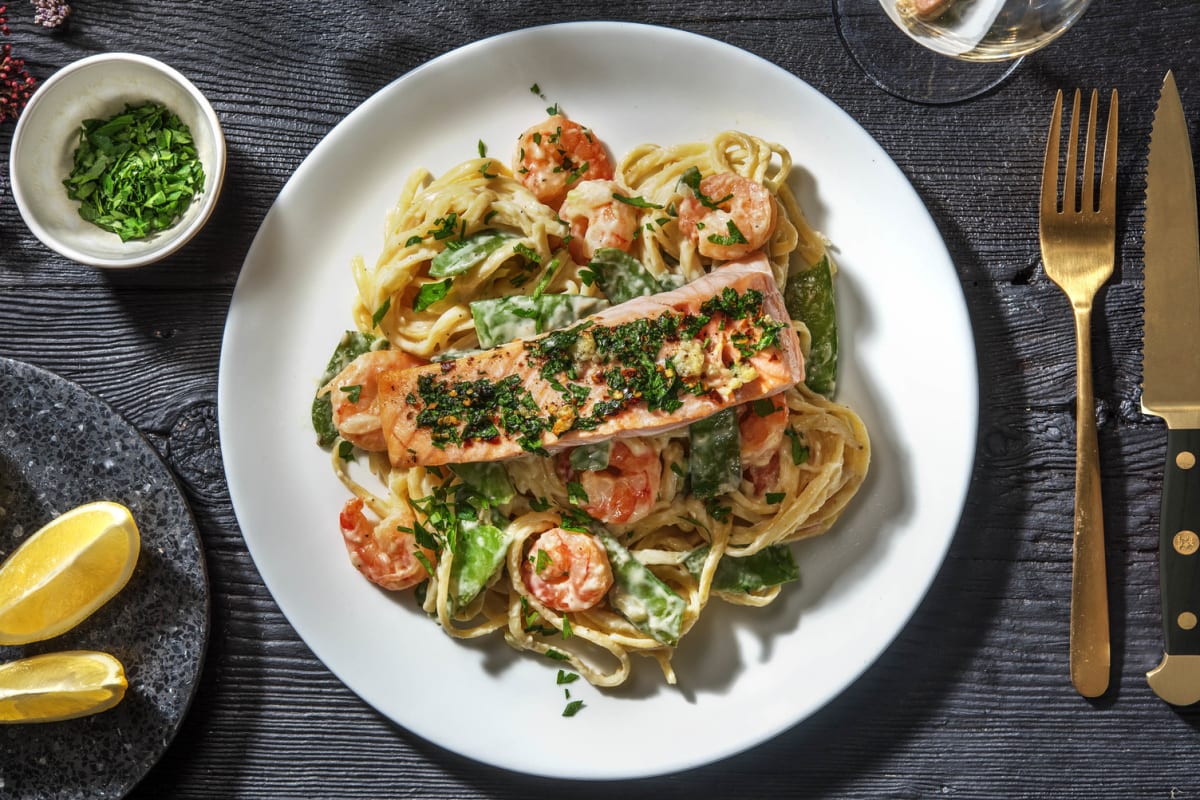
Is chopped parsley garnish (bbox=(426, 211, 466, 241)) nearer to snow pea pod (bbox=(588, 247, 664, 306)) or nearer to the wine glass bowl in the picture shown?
snow pea pod (bbox=(588, 247, 664, 306))

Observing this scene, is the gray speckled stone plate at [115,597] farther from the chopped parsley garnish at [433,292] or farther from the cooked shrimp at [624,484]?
the cooked shrimp at [624,484]

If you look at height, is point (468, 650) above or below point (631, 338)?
below

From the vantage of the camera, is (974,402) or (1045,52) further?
(1045,52)

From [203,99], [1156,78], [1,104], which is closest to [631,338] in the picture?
[203,99]

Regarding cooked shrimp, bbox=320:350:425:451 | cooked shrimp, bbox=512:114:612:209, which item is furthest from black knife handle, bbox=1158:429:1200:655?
cooked shrimp, bbox=320:350:425:451

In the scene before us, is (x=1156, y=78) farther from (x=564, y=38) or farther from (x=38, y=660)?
(x=38, y=660)

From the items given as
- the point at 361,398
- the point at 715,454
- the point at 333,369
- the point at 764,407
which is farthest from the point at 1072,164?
the point at 333,369

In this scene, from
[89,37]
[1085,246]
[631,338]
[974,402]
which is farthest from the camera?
[89,37]
